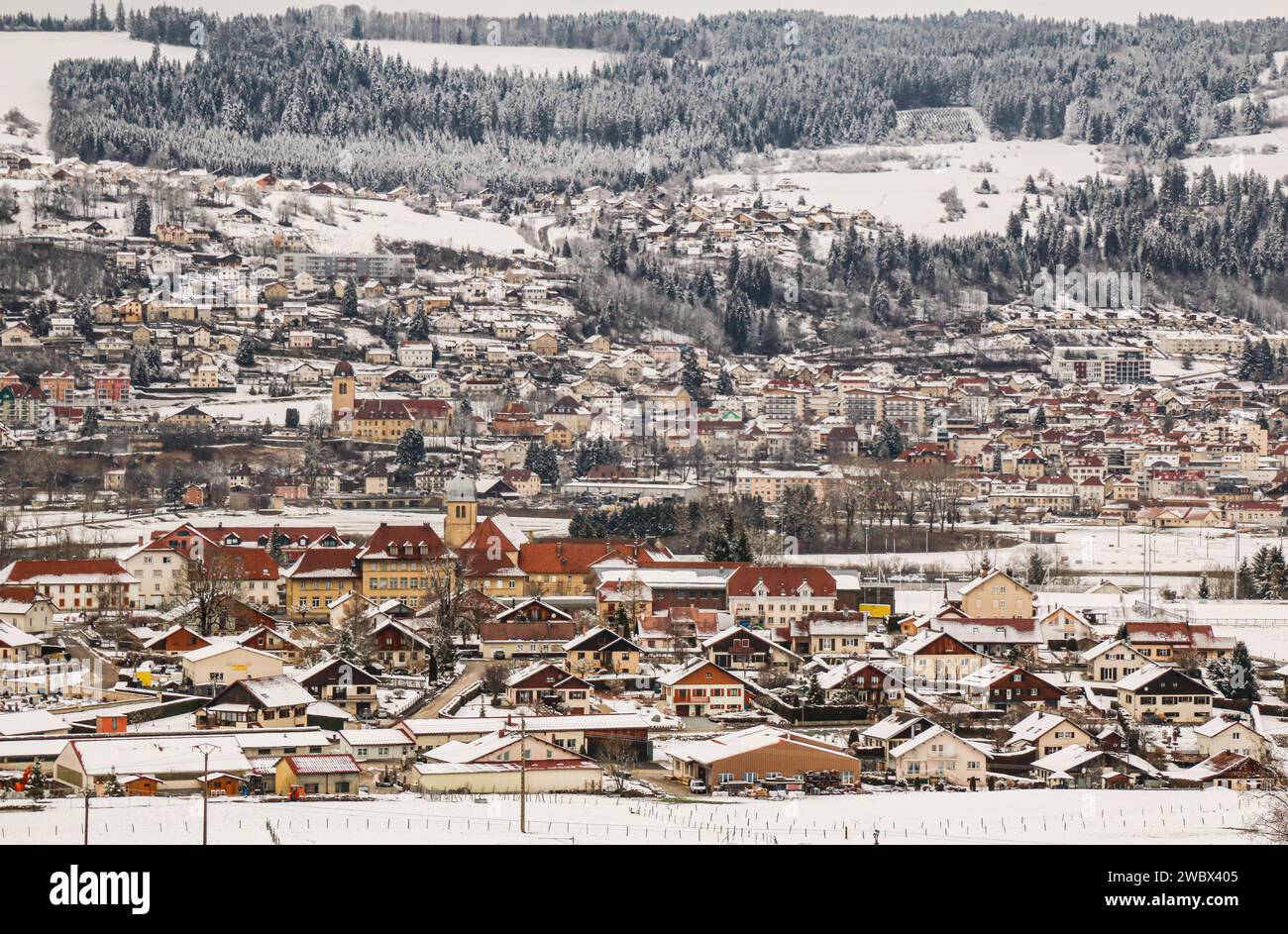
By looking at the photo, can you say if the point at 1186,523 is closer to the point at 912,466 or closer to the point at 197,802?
the point at 912,466

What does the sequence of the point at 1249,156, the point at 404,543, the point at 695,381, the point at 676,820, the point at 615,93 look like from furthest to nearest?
the point at 615,93
the point at 1249,156
the point at 695,381
the point at 404,543
the point at 676,820

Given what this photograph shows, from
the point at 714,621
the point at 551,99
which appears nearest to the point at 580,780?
the point at 714,621

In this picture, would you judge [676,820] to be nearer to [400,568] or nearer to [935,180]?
[400,568]

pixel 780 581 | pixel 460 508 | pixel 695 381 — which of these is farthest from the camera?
pixel 695 381

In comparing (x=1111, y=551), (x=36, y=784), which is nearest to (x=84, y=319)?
(x=1111, y=551)

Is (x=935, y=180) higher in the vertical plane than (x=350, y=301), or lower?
higher

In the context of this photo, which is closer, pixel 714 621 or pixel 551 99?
pixel 714 621

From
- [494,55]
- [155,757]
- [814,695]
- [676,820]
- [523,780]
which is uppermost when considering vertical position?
[494,55]
